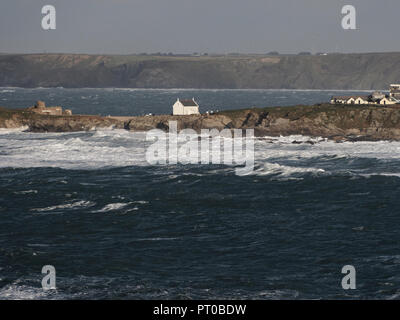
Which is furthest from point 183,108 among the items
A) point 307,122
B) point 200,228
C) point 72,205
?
point 200,228

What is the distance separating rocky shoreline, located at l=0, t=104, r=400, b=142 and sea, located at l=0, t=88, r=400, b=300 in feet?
85.4

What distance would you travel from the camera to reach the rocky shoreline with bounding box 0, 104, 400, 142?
119219 millimetres

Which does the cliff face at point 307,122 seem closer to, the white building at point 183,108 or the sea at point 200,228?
the white building at point 183,108

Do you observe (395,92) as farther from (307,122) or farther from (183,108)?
(183,108)

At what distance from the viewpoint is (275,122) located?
124 meters

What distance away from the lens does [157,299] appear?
39.8 m

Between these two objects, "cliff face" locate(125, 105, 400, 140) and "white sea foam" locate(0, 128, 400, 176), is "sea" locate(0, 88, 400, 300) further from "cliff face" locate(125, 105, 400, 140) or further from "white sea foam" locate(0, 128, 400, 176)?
"cliff face" locate(125, 105, 400, 140)

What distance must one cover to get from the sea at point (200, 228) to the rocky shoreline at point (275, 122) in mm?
26030

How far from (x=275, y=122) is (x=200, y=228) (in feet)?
230

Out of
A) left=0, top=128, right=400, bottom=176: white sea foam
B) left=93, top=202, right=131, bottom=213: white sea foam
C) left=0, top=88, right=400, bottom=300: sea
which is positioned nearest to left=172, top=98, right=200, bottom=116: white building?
left=0, top=128, right=400, bottom=176: white sea foam

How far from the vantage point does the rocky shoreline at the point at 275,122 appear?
119 meters
